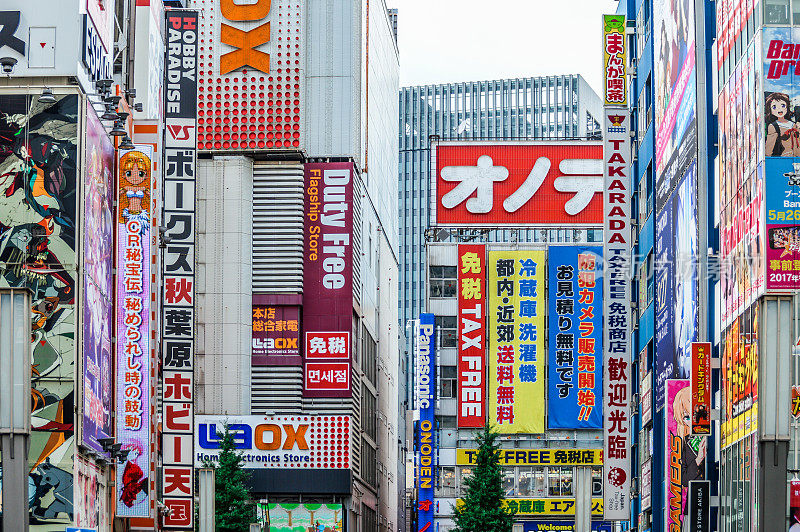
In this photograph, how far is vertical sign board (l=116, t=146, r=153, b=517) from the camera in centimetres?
4278

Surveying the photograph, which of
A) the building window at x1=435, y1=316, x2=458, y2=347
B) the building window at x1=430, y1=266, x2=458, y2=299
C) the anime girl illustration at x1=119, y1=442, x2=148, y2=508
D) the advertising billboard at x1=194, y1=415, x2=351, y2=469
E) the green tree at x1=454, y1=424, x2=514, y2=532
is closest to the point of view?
the anime girl illustration at x1=119, y1=442, x2=148, y2=508

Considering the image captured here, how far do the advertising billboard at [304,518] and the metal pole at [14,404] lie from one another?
5413 cm

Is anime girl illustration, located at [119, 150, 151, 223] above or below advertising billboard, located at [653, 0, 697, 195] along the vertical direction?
below

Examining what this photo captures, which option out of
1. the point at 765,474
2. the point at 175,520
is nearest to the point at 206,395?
the point at 175,520

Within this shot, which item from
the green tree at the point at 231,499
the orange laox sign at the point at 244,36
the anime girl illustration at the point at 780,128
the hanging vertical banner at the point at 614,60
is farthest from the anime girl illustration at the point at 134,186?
the orange laox sign at the point at 244,36

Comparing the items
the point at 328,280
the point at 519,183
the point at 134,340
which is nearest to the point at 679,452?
the point at 134,340

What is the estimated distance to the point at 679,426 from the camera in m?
54.5

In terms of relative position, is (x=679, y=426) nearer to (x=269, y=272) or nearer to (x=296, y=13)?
(x=269, y=272)

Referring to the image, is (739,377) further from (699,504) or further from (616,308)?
(616,308)

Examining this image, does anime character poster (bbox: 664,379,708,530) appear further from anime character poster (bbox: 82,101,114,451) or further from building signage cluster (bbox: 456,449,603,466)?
building signage cluster (bbox: 456,449,603,466)

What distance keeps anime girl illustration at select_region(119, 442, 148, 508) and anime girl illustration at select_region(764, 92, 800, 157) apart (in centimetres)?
1965

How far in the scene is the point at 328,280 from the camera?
7962 centimetres

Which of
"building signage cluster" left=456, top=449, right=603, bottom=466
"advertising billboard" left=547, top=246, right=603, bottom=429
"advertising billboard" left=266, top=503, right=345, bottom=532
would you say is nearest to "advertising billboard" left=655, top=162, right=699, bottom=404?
"advertising billboard" left=266, top=503, right=345, bottom=532

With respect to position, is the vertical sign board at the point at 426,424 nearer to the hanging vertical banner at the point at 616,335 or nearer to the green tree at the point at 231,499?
the hanging vertical banner at the point at 616,335
